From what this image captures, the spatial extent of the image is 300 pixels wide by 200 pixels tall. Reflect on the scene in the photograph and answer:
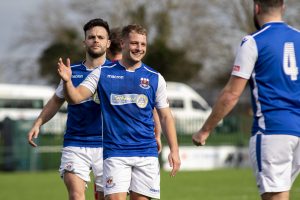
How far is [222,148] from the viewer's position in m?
30.3

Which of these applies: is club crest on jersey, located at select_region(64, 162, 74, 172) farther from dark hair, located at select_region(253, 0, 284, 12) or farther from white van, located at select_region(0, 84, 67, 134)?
white van, located at select_region(0, 84, 67, 134)

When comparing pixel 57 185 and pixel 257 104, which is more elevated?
pixel 257 104

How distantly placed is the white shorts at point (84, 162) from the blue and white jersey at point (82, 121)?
68 millimetres

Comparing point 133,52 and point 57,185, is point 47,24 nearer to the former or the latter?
point 57,185

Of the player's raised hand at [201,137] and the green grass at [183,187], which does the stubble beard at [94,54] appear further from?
the green grass at [183,187]

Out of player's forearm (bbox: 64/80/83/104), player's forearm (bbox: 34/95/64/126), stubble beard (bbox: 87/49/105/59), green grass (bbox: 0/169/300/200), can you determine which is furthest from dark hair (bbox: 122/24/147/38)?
green grass (bbox: 0/169/300/200)

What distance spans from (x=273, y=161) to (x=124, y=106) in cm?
216

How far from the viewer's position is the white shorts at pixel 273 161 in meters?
6.84

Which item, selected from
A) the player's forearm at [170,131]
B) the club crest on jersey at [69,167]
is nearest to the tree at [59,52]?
the club crest on jersey at [69,167]

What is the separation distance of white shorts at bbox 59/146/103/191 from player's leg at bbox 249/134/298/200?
319cm

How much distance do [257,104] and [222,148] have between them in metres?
23.5

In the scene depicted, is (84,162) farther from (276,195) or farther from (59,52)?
(59,52)

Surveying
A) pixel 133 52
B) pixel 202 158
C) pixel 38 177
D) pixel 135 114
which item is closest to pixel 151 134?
pixel 135 114

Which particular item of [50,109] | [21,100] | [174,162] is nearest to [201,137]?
[174,162]
